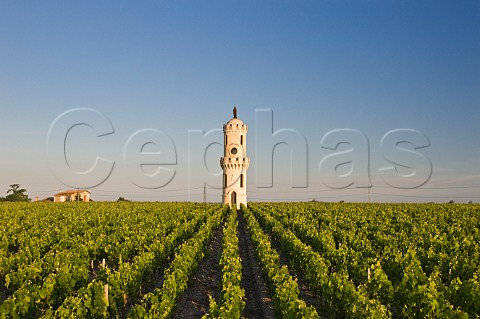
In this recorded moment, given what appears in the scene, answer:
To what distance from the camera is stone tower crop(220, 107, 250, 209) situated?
55.6 meters

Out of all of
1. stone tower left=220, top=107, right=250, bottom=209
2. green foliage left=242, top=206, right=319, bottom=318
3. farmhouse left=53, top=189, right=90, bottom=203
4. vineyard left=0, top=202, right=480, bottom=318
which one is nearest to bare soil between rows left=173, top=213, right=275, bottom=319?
vineyard left=0, top=202, right=480, bottom=318

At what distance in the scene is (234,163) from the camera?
182 ft

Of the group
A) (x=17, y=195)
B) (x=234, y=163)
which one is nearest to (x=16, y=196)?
(x=17, y=195)

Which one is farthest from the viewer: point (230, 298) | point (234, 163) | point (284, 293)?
point (234, 163)

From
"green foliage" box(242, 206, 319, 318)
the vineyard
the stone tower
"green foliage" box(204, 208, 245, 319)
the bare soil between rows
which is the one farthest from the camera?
the stone tower

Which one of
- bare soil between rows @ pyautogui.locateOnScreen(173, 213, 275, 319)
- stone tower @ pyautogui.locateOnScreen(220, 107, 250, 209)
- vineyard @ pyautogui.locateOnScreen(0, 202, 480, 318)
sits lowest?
bare soil between rows @ pyautogui.locateOnScreen(173, 213, 275, 319)

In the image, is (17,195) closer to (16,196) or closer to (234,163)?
(16,196)

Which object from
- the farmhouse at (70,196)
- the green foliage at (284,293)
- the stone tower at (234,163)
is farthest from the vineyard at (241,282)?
the farmhouse at (70,196)

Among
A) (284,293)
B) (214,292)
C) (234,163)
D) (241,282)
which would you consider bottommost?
(214,292)

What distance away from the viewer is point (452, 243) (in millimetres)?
20359

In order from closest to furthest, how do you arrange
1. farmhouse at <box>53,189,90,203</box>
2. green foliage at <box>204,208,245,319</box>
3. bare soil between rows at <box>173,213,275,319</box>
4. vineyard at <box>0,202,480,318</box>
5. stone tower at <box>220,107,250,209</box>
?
green foliage at <box>204,208,245,319</box>
vineyard at <box>0,202,480,318</box>
bare soil between rows at <box>173,213,275,319</box>
stone tower at <box>220,107,250,209</box>
farmhouse at <box>53,189,90,203</box>

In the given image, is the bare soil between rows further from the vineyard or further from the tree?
the tree

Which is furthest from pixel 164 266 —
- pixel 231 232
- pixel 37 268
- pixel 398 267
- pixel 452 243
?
pixel 452 243

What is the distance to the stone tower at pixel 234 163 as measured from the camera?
182 feet
